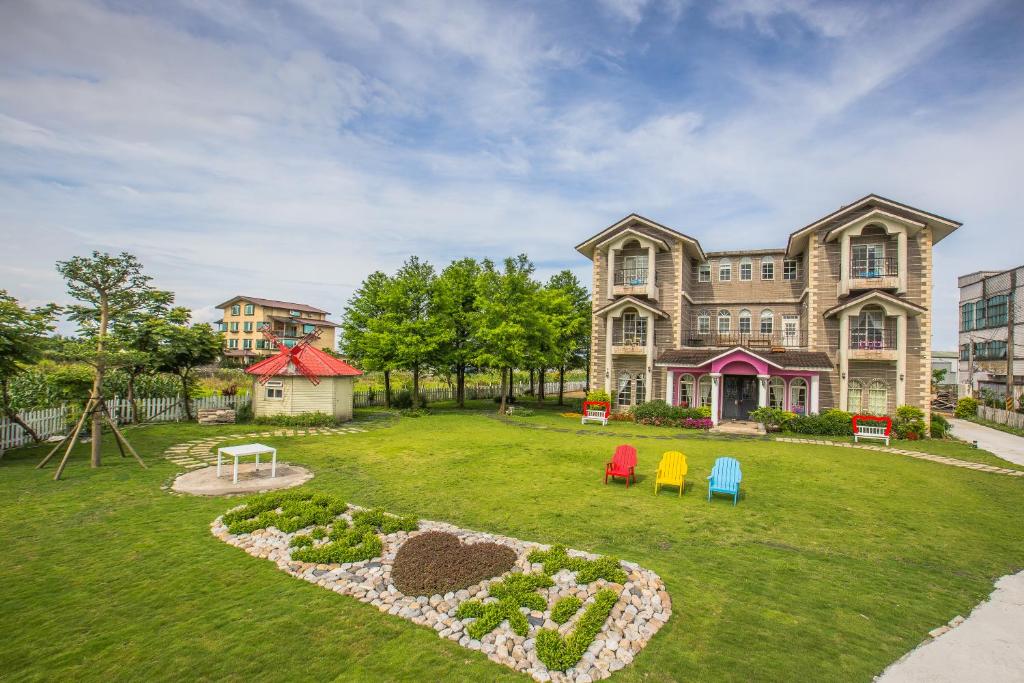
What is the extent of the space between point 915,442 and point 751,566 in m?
Result: 18.5

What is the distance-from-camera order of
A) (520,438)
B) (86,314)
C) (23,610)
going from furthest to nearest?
(520,438) < (86,314) < (23,610)

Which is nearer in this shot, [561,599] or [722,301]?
[561,599]

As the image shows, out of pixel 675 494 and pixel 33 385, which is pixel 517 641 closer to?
pixel 675 494

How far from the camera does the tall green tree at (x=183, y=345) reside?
20.1m

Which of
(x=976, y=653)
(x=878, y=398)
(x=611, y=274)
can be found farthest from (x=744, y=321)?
(x=976, y=653)

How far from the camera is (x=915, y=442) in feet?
65.0

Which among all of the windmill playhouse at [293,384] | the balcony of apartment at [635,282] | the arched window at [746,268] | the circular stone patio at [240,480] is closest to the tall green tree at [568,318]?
the balcony of apartment at [635,282]

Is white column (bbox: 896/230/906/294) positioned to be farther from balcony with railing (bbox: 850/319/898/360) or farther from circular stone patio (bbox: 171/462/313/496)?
circular stone patio (bbox: 171/462/313/496)

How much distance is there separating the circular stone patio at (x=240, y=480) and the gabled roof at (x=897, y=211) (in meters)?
26.8

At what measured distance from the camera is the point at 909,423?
20750mm

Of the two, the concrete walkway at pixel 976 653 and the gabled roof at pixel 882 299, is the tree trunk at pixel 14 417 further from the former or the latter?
the gabled roof at pixel 882 299

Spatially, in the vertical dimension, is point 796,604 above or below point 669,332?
below

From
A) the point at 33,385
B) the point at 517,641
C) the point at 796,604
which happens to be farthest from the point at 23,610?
the point at 33,385

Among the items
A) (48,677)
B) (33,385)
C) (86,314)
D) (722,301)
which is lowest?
(48,677)
